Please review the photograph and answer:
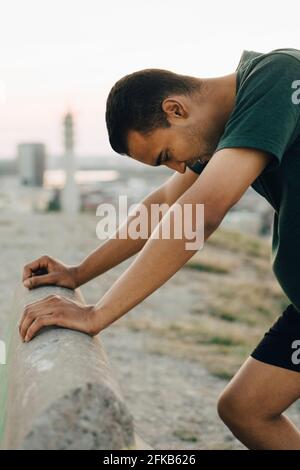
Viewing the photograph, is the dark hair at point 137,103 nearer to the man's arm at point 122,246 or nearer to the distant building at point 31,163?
the man's arm at point 122,246

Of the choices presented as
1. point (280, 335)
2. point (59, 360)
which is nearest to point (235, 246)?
point (280, 335)

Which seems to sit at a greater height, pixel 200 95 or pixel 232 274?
pixel 200 95

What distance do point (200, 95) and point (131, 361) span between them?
15.5 ft

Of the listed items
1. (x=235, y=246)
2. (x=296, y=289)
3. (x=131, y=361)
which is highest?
(x=296, y=289)

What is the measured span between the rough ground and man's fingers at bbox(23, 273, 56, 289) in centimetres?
237

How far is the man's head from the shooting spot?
2.10 meters

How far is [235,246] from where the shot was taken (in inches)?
554

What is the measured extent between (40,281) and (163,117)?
74cm

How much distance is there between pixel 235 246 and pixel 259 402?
11.7m

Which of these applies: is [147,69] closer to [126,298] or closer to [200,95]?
[200,95]

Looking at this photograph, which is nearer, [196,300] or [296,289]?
[296,289]
